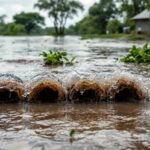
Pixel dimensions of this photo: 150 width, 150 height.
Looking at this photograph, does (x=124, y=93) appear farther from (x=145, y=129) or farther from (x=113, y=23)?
(x=113, y=23)

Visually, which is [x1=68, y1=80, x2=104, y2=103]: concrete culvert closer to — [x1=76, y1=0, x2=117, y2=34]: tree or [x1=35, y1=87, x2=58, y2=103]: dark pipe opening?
[x1=35, y1=87, x2=58, y2=103]: dark pipe opening

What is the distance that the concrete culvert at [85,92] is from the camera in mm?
9938

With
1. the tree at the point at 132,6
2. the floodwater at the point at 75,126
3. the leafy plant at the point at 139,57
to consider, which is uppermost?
the tree at the point at 132,6

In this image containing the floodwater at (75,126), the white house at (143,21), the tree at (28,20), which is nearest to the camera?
the floodwater at (75,126)

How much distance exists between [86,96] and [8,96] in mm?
1806

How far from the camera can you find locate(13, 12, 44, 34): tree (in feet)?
443

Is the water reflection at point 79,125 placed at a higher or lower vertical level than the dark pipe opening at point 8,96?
lower

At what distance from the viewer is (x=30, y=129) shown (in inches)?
273

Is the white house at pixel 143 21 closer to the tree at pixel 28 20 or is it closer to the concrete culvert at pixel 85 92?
the concrete culvert at pixel 85 92

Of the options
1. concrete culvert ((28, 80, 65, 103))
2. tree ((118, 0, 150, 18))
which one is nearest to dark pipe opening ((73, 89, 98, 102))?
concrete culvert ((28, 80, 65, 103))

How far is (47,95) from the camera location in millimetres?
10203

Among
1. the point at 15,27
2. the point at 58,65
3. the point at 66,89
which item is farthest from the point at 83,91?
the point at 15,27

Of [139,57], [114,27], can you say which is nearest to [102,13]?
[114,27]

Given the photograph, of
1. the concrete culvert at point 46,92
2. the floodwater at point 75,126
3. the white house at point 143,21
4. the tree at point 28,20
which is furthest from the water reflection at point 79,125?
the tree at point 28,20
